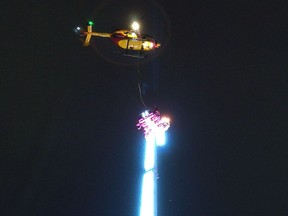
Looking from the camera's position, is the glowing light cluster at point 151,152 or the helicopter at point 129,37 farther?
the glowing light cluster at point 151,152

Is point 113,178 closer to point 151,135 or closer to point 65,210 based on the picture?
point 65,210

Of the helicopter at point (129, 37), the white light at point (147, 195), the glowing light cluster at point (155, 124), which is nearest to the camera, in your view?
the helicopter at point (129, 37)

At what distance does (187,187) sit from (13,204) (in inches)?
117

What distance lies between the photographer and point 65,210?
454 cm

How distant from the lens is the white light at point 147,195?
14.6ft

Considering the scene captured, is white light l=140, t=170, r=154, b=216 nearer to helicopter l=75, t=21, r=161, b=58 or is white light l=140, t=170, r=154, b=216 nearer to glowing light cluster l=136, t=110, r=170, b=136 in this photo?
glowing light cluster l=136, t=110, r=170, b=136

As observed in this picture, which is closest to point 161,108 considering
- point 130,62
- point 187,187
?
point 130,62

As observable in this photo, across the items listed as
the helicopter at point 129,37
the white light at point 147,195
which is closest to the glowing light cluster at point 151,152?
the white light at point 147,195

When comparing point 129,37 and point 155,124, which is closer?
point 129,37

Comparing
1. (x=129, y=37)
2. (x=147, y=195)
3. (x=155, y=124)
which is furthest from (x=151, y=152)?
(x=129, y=37)

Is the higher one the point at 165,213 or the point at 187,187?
the point at 187,187

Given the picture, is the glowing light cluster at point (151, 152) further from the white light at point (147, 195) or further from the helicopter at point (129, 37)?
the helicopter at point (129, 37)

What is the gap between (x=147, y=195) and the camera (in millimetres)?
4621

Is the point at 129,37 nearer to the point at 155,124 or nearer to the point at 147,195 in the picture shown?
the point at 155,124
